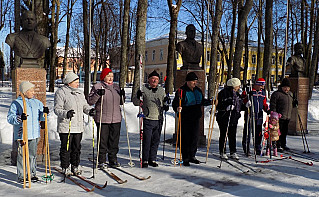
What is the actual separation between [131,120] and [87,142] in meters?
2.38

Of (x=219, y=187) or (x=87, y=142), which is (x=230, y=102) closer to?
(x=219, y=187)

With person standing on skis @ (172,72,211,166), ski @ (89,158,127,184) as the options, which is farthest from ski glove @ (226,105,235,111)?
ski @ (89,158,127,184)

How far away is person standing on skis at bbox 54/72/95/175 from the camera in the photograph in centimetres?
486

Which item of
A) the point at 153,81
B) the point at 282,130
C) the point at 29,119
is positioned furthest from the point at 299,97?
the point at 29,119

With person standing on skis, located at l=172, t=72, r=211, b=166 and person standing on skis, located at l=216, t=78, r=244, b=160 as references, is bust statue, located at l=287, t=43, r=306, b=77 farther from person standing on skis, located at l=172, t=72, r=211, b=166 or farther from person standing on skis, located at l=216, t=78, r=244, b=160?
person standing on skis, located at l=172, t=72, r=211, b=166

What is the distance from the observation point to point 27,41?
19.6 feet

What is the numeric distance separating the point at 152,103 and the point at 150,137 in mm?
642

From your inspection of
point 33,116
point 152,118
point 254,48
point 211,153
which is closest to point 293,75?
point 211,153

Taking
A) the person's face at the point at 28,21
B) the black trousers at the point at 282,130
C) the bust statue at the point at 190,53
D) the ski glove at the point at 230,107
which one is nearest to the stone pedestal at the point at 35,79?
the person's face at the point at 28,21

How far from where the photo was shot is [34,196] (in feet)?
13.5

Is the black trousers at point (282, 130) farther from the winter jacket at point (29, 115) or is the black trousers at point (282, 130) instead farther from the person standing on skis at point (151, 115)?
the winter jacket at point (29, 115)

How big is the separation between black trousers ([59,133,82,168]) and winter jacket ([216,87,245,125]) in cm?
286

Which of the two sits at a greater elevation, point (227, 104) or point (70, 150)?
point (227, 104)

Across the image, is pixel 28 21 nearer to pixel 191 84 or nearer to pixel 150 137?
pixel 150 137
